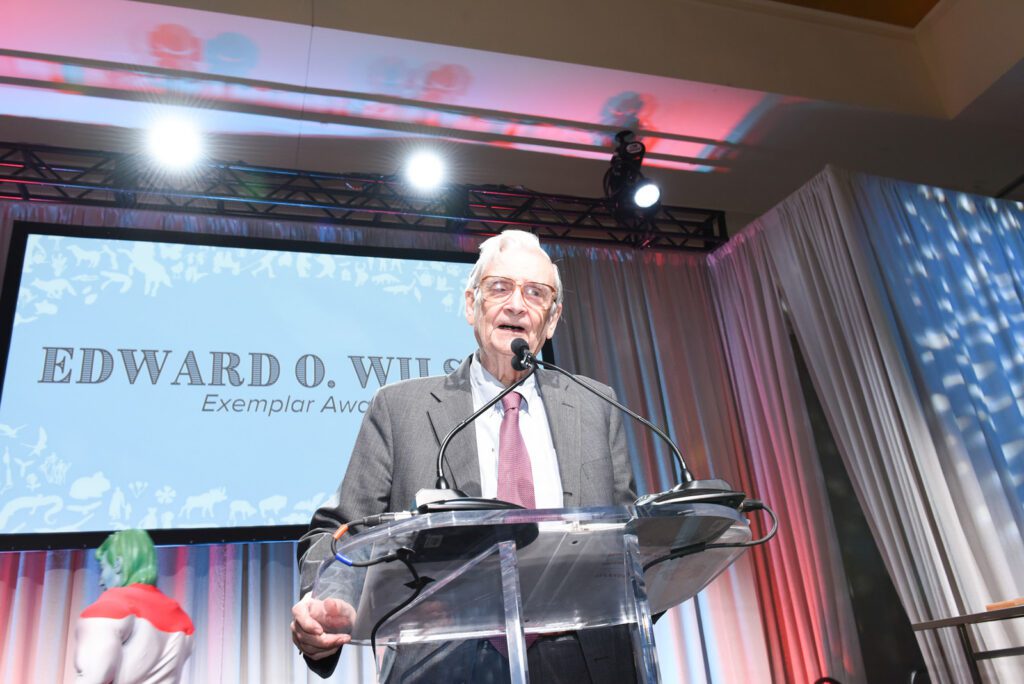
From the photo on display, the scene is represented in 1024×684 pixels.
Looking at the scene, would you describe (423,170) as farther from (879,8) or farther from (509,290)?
(509,290)

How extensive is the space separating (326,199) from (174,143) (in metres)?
0.96

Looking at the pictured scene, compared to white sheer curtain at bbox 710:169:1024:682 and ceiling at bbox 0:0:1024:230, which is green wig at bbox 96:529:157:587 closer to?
ceiling at bbox 0:0:1024:230

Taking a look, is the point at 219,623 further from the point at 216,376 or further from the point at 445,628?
the point at 445,628

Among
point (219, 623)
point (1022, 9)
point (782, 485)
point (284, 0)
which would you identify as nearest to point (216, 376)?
point (219, 623)

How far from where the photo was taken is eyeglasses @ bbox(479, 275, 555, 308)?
1.61 meters

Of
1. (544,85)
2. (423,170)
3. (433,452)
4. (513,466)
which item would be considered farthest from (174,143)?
(513,466)

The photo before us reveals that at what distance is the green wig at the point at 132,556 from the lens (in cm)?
317

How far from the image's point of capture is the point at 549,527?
0.94 m

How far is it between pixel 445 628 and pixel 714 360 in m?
4.61

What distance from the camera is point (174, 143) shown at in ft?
14.4

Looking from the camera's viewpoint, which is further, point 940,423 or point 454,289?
point 454,289

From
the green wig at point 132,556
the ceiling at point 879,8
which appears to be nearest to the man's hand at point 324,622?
the green wig at point 132,556

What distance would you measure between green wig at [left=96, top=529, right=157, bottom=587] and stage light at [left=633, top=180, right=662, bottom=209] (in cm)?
317

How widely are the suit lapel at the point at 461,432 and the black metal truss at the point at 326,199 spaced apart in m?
3.41
